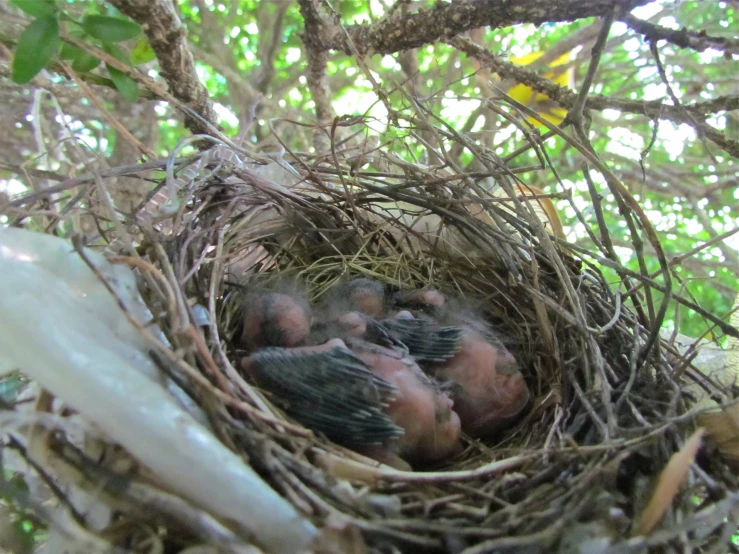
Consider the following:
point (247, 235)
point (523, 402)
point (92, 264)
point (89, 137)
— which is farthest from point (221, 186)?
point (89, 137)

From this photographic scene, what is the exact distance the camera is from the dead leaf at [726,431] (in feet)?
2.00

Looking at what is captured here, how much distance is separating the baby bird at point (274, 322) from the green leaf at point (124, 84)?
33cm

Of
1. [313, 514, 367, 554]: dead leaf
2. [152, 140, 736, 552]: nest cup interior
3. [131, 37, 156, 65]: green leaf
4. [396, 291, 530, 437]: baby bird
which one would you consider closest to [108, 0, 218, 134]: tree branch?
[131, 37, 156, 65]: green leaf

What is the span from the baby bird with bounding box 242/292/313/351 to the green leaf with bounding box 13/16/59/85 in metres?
0.40

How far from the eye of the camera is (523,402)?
0.82 metres

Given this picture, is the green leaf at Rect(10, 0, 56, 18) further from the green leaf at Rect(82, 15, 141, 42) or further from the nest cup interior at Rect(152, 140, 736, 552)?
the nest cup interior at Rect(152, 140, 736, 552)

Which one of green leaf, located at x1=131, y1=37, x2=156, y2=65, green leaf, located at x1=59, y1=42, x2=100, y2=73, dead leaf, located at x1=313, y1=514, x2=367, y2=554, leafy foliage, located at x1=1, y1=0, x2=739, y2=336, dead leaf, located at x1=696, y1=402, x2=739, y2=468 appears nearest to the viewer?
dead leaf, located at x1=313, y1=514, x2=367, y2=554

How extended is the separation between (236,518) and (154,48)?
2.27ft

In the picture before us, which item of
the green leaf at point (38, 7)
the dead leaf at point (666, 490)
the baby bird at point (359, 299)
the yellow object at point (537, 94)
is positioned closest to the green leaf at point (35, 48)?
the green leaf at point (38, 7)

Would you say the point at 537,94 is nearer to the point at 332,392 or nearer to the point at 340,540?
the point at 332,392

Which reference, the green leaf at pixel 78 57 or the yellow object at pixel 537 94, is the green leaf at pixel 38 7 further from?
the yellow object at pixel 537 94

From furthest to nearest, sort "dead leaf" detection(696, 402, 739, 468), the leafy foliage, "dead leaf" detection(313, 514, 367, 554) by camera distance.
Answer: the leafy foliage
"dead leaf" detection(696, 402, 739, 468)
"dead leaf" detection(313, 514, 367, 554)

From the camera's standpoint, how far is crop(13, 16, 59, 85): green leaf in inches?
24.9

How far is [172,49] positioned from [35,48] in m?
0.23
